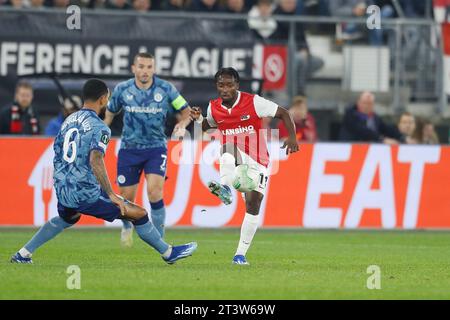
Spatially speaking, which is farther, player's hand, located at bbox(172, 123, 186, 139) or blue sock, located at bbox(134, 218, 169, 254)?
player's hand, located at bbox(172, 123, 186, 139)

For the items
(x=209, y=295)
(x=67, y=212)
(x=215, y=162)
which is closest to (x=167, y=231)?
(x=215, y=162)

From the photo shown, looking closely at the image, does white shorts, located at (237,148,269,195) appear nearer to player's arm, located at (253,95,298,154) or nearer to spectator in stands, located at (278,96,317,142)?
player's arm, located at (253,95,298,154)

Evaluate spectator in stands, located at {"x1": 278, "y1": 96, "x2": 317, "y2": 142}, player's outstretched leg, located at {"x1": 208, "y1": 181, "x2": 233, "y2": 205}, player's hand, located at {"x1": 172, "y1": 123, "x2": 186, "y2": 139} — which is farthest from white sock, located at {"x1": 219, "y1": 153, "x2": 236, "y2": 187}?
spectator in stands, located at {"x1": 278, "y1": 96, "x2": 317, "y2": 142}

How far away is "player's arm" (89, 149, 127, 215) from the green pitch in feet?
2.47

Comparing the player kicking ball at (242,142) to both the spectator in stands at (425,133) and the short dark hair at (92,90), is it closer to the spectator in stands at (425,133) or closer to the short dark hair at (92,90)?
the short dark hair at (92,90)

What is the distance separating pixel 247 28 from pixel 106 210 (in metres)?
10.6

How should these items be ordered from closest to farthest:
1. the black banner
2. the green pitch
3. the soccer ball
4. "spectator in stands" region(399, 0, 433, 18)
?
1. the green pitch
2. the soccer ball
3. the black banner
4. "spectator in stands" region(399, 0, 433, 18)

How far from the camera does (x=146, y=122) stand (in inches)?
653

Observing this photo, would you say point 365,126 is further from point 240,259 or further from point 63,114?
point 240,259

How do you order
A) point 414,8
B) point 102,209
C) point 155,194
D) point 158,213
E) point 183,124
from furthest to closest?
point 414,8 < point 158,213 < point 155,194 < point 183,124 < point 102,209

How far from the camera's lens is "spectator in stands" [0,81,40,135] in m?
21.1

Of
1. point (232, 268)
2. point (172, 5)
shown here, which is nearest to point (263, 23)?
point (172, 5)

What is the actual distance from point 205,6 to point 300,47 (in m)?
1.97

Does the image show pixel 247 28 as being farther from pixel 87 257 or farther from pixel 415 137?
pixel 87 257
